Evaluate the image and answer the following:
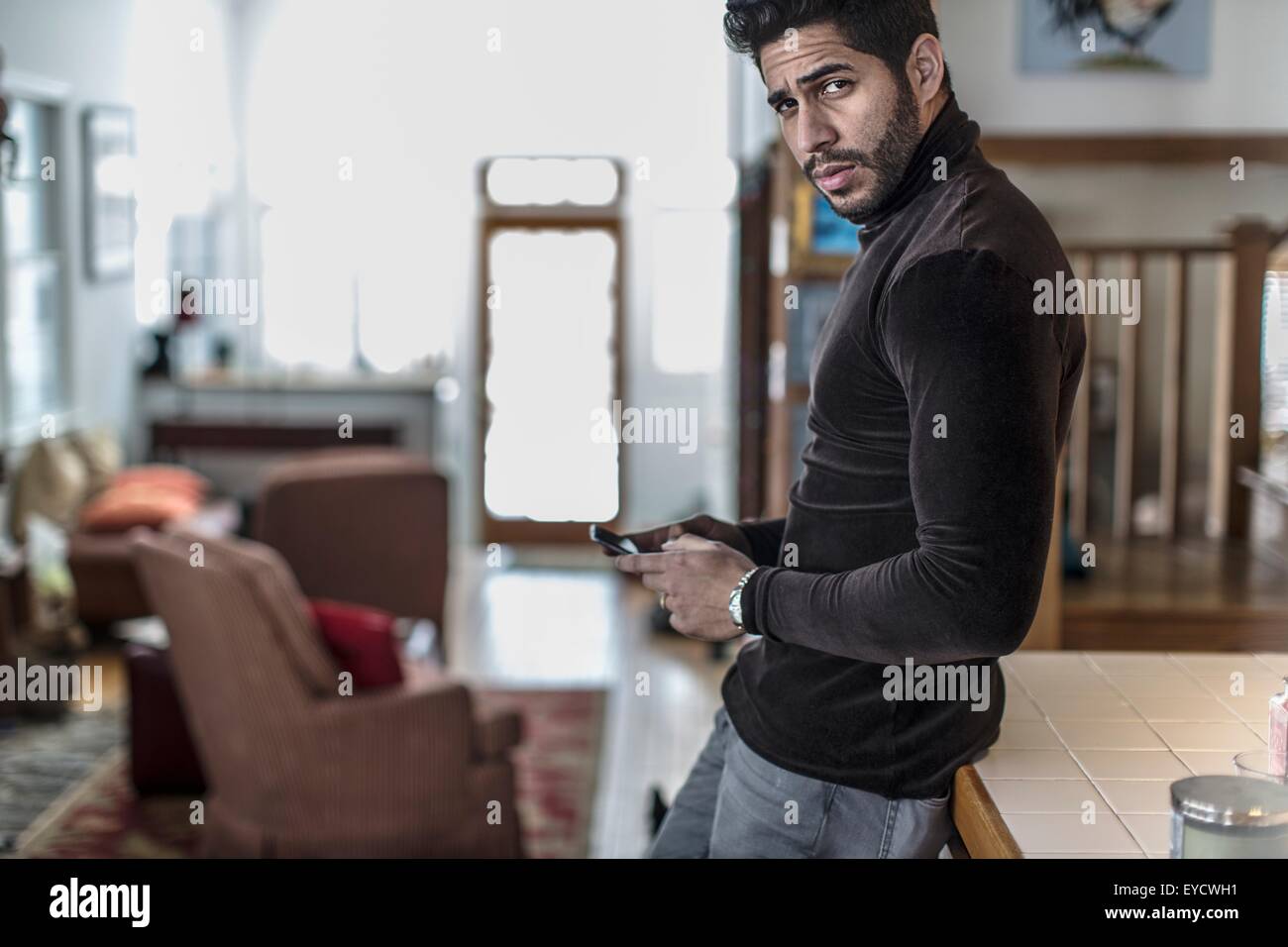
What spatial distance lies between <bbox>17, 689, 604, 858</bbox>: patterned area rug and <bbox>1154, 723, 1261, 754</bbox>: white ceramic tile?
91.8 inches

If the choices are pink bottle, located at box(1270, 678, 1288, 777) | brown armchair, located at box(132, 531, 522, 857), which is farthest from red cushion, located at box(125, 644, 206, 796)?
pink bottle, located at box(1270, 678, 1288, 777)

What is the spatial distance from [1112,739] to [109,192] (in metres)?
6.54

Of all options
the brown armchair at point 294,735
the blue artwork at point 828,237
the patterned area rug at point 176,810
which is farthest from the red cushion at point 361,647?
the blue artwork at point 828,237

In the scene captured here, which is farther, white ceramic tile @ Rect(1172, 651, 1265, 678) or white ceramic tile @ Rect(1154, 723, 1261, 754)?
white ceramic tile @ Rect(1172, 651, 1265, 678)

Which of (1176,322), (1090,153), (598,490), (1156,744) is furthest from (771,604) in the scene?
(598,490)

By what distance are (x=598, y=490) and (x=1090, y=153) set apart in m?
6.00

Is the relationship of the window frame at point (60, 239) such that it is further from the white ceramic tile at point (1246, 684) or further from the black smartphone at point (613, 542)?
the white ceramic tile at point (1246, 684)

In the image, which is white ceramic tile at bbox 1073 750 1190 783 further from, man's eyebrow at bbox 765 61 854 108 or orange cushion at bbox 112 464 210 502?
orange cushion at bbox 112 464 210 502

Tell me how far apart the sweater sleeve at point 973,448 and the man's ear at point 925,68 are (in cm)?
18

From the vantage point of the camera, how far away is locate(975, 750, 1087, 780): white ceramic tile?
134 cm

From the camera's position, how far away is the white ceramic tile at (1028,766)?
1339mm

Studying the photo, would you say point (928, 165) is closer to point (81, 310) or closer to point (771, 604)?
point (771, 604)

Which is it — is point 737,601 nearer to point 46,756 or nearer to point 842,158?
point 842,158

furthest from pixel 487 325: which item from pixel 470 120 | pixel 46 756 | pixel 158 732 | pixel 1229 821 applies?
pixel 1229 821
